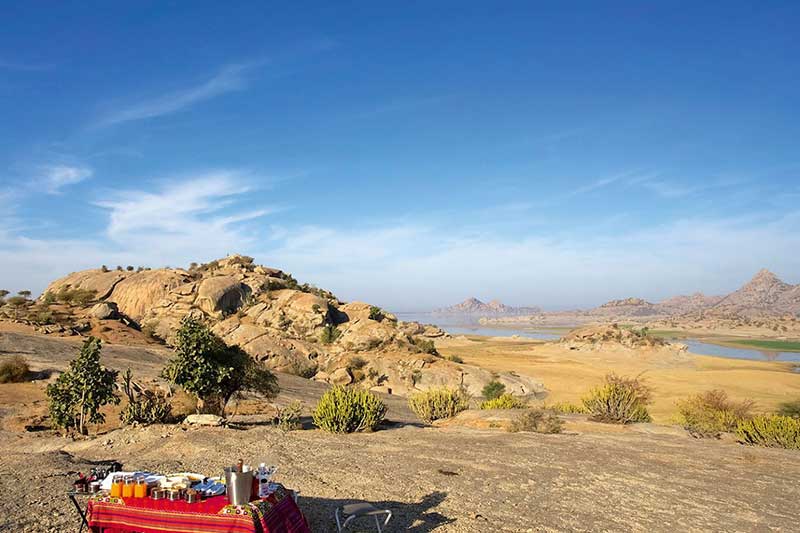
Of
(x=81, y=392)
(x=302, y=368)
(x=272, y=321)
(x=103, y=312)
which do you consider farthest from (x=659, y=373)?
(x=103, y=312)

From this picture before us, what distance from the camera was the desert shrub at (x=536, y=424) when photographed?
55.0 feet

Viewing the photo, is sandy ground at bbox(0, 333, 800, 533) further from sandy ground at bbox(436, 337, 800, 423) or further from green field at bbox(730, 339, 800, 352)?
green field at bbox(730, 339, 800, 352)

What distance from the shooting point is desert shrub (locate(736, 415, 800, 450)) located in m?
16.6

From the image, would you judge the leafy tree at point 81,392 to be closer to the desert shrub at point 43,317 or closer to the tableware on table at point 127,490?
the tableware on table at point 127,490

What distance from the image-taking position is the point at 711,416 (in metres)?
20.0

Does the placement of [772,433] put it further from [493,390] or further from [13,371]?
[13,371]

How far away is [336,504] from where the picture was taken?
27.1 feet

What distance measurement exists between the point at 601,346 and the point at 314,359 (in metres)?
43.1

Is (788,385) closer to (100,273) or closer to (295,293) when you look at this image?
(295,293)

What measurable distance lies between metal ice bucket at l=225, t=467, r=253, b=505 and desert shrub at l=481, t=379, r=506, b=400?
92.6 ft

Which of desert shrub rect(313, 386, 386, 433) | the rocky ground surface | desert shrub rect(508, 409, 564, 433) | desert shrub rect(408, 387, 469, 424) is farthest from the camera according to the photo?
desert shrub rect(408, 387, 469, 424)

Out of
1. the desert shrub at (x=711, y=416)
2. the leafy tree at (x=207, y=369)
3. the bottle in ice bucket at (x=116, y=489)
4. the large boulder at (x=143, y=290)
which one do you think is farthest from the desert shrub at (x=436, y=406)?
the large boulder at (x=143, y=290)

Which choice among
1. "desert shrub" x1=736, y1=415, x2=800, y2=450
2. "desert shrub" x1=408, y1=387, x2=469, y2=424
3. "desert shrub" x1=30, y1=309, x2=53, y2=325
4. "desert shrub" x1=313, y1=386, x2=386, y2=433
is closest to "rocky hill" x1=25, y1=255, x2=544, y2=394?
"desert shrub" x1=30, y1=309, x2=53, y2=325

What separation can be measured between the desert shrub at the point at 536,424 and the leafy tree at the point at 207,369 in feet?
28.8
